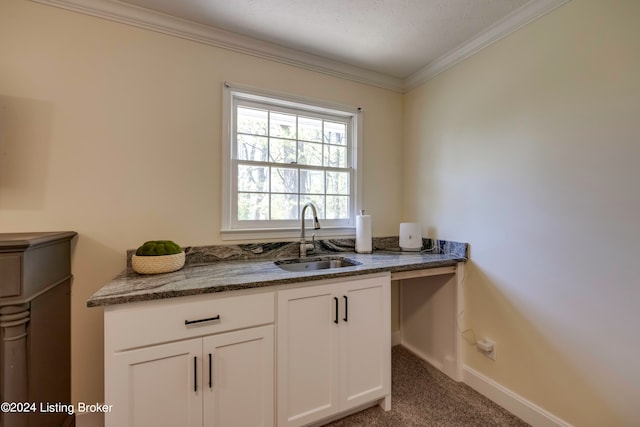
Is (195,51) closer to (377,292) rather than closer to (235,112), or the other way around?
(235,112)

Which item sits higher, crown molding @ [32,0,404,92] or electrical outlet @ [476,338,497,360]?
crown molding @ [32,0,404,92]

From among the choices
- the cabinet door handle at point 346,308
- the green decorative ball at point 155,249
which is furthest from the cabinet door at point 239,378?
the green decorative ball at point 155,249

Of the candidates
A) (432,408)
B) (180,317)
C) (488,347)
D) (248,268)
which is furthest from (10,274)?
(488,347)

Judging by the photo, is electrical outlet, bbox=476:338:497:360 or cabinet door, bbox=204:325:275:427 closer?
cabinet door, bbox=204:325:275:427

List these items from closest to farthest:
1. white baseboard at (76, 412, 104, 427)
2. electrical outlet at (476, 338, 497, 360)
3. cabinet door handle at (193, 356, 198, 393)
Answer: cabinet door handle at (193, 356, 198, 393), white baseboard at (76, 412, 104, 427), electrical outlet at (476, 338, 497, 360)

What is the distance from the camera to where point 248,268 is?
163 centimetres

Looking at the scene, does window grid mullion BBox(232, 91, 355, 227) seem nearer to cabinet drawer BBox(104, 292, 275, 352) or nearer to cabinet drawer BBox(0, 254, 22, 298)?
cabinet drawer BBox(104, 292, 275, 352)

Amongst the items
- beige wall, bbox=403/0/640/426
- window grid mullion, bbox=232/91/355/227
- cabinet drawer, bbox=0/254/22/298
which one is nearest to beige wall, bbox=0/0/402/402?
window grid mullion, bbox=232/91/355/227

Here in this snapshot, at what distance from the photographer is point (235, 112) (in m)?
1.94

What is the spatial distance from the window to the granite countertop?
15cm

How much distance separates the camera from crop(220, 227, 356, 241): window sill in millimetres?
1885

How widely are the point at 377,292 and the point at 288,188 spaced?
1041 mm

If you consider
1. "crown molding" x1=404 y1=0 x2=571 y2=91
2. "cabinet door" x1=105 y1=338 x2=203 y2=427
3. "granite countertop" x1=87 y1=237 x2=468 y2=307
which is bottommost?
"cabinet door" x1=105 y1=338 x2=203 y2=427

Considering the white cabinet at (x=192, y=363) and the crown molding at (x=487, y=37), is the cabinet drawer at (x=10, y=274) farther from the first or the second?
the crown molding at (x=487, y=37)
